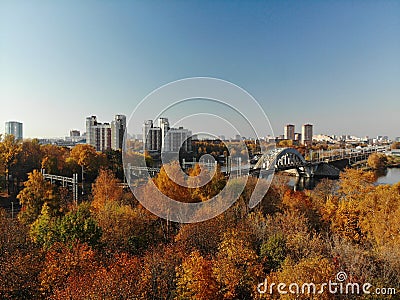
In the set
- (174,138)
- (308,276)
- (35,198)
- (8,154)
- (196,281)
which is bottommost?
(196,281)

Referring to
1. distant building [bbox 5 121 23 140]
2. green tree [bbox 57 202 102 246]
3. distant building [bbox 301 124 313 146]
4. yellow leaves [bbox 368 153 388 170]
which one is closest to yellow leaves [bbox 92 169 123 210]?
green tree [bbox 57 202 102 246]

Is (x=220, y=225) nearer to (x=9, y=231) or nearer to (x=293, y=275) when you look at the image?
(x=293, y=275)

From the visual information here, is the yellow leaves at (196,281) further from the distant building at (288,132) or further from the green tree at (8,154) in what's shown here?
the distant building at (288,132)

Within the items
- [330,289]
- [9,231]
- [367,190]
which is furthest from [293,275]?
[367,190]

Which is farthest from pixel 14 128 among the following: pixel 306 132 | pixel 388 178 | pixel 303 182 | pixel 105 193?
pixel 306 132

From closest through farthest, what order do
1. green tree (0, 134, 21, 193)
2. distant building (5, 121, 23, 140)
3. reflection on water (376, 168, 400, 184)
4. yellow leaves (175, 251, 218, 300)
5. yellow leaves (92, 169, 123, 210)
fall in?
1. yellow leaves (175, 251, 218, 300)
2. yellow leaves (92, 169, 123, 210)
3. green tree (0, 134, 21, 193)
4. reflection on water (376, 168, 400, 184)
5. distant building (5, 121, 23, 140)

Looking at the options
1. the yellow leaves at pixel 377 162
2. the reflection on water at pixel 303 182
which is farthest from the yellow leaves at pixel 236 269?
the yellow leaves at pixel 377 162

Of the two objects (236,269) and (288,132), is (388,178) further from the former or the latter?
(288,132)

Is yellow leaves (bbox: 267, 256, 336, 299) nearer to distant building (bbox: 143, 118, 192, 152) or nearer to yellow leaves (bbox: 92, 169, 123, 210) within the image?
distant building (bbox: 143, 118, 192, 152)
